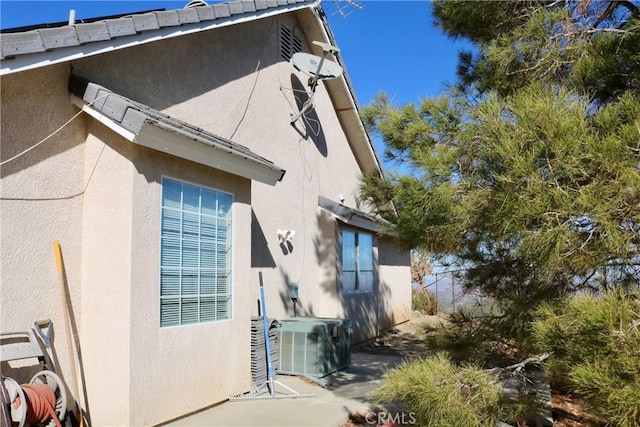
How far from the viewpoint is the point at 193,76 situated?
880 cm

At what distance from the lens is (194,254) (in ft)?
24.4

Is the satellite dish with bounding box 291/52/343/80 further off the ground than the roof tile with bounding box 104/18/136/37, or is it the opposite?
the satellite dish with bounding box 291/52/343/80

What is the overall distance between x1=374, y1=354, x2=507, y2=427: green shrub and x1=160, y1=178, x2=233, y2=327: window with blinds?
3.20m

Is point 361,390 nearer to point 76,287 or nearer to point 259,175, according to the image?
point 259,175

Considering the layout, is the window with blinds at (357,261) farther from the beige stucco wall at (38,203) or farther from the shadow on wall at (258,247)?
the beige stucco wall at (38,203)

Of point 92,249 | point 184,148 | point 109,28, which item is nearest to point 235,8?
point 109,28

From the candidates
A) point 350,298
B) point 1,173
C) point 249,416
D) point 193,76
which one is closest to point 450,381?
point 249,416

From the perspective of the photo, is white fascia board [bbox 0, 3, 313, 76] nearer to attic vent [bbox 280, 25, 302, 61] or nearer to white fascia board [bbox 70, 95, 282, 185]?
white fascia board [bbox 70, 95, 282, 185]

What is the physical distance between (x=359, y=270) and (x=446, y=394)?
10504 millimetres

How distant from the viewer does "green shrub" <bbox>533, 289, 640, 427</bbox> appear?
3.58 metres

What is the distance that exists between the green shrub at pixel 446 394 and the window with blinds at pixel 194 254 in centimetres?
320

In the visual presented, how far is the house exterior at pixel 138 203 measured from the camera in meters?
5.76

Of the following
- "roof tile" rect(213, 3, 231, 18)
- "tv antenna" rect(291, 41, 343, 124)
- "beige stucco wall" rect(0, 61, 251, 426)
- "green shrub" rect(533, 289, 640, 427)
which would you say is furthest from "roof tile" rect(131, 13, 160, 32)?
"green shrub" rect(533, 289, 640, 427)

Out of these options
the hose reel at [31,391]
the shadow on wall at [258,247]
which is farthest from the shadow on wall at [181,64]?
the hose reel at [31,391]
